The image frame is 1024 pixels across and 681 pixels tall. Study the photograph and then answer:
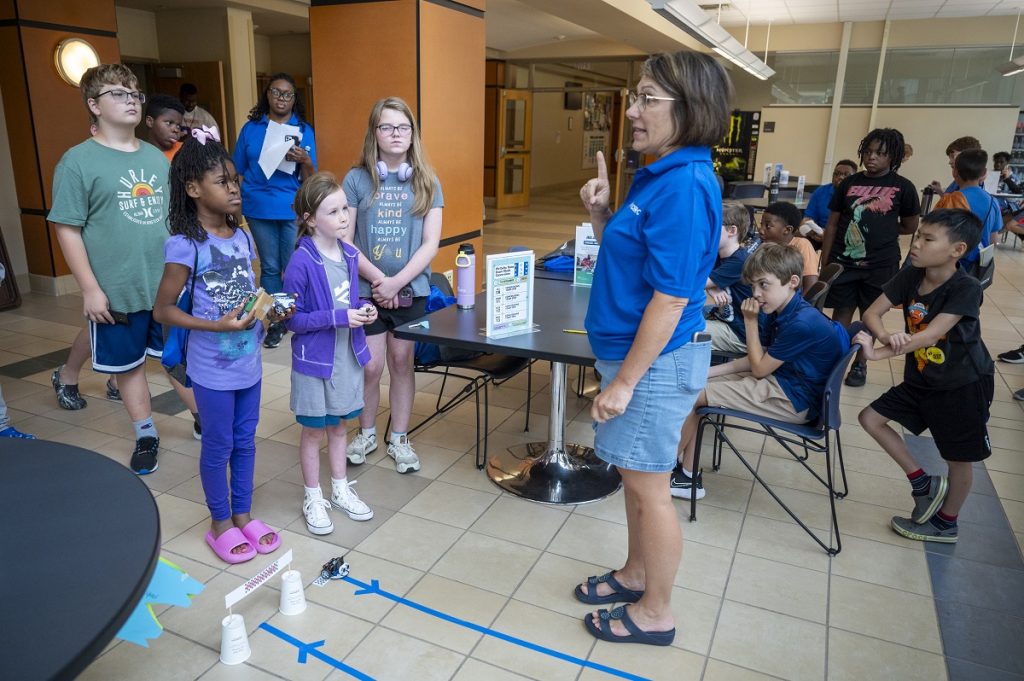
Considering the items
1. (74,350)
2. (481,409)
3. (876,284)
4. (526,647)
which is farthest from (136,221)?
(876,284)

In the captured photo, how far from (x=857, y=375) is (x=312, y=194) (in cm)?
353

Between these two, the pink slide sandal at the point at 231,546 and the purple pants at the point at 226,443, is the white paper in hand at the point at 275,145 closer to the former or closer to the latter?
the purple pants at the point at 226,443

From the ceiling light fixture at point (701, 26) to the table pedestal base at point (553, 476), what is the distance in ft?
11.6

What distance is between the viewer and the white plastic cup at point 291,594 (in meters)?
2.09

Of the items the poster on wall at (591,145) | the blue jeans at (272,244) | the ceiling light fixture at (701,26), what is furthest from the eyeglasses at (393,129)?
the poster on wall at (591,145)

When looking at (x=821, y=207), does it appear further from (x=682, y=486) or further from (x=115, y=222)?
(x=115, y=222)

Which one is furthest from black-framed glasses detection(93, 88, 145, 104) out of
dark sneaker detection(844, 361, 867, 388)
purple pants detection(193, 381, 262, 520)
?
dark sneaker detection(844, 361, 867, 388)

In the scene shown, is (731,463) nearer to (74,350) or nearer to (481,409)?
(481,409)

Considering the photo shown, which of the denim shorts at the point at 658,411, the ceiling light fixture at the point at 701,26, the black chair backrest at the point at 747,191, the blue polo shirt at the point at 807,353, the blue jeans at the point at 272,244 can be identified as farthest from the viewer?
the black chair backrest at the point at 747,191

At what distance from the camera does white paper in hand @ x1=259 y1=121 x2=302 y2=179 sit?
13.7ft

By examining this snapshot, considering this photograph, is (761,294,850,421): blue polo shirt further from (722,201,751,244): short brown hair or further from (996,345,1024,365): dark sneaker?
(996,345,1024,365): dark sneaker

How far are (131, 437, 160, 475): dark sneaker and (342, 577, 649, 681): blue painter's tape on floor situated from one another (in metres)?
1.22

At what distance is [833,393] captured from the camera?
2.41 m

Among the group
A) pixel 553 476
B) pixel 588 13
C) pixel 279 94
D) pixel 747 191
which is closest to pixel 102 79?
pixel 279 94
